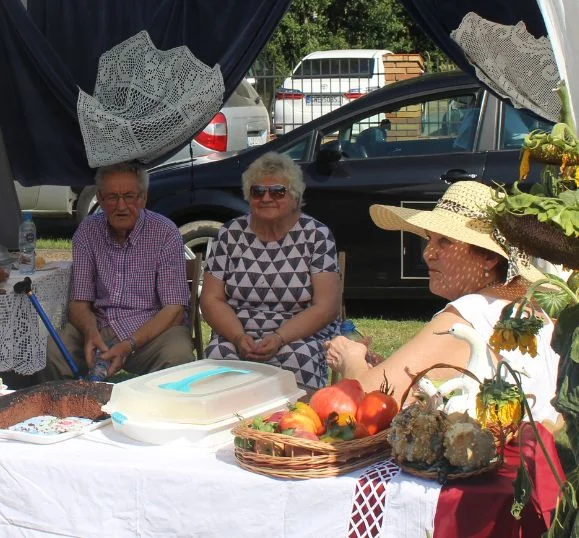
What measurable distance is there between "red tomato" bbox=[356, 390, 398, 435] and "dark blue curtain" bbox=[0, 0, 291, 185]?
2218 mm

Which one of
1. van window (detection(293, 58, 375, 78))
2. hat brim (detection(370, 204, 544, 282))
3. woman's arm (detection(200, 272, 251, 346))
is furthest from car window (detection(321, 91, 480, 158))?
van window (detection(293, 58, 375, 78))

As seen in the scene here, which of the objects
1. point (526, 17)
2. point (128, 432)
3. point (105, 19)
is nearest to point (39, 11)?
point (105, 19)

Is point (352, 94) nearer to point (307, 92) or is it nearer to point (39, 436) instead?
point (307, 92)

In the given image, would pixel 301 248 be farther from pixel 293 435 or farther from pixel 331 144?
pixel 331 144

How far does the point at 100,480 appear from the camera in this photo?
2523 mm

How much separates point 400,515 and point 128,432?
0.79 meters

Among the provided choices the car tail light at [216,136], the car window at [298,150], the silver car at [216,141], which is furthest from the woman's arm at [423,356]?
the car tail light at [216,136]

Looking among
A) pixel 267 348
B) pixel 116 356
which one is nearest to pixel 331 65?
pixel 116 356

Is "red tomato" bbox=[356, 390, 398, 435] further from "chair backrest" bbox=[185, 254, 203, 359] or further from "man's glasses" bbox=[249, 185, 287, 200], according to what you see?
"chair backrest" bbox=[185, 254, 203, 359]

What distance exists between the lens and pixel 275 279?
434 cm

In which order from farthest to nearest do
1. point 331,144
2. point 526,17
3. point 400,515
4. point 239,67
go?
point 331,144 < point 239,67 < point 526,17 < point 400,515

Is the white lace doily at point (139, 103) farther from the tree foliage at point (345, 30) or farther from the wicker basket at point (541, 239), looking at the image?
the tree foliage at point (345, 30)

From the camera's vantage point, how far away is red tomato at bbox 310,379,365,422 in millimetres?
2516

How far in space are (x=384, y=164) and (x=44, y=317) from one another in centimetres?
326
